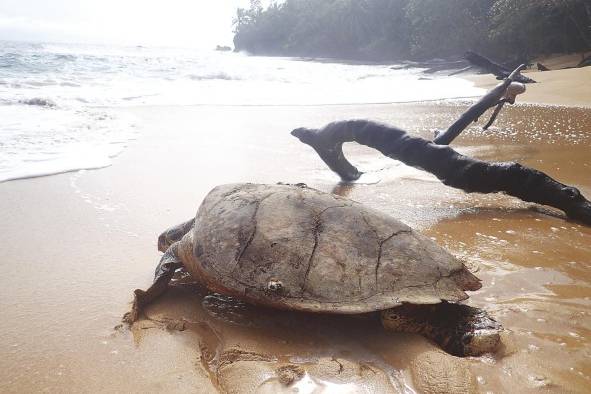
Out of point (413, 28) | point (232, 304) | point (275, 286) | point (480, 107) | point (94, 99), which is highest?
point (413, 28)

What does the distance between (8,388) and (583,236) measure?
371 centimetres

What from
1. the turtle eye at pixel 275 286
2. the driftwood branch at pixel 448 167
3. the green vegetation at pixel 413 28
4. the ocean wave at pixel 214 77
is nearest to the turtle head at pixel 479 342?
the turtle eye at pixel 275 286

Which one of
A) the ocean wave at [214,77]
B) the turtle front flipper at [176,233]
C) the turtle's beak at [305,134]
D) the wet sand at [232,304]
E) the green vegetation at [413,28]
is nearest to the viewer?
the wet sand at [232,304]

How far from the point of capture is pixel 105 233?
10.9 feet

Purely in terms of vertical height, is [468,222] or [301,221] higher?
[301,221]

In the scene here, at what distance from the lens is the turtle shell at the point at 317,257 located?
83.3 inches

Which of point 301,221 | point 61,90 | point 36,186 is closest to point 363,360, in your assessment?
point 301,221

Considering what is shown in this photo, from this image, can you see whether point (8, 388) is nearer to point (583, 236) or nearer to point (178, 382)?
point (178, 382)

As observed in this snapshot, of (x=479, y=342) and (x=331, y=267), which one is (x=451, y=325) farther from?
(x=331, y=267)

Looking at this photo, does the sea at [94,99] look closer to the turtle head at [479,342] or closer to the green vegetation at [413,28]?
the turtle head at [479,342]

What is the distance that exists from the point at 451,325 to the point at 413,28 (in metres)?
43.0

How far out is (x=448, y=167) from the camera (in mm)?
4277

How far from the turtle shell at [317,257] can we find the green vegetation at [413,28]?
2552 centimetres

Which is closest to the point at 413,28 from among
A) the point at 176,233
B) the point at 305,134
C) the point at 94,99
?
the point at 94,99
